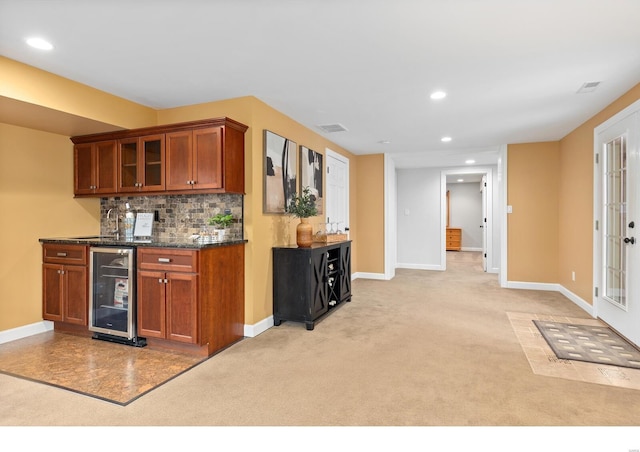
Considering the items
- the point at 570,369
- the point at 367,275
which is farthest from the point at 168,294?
the point at 367,275

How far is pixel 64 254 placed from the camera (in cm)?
353

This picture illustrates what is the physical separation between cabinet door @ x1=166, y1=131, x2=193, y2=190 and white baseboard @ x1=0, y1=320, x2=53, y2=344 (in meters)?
1.93

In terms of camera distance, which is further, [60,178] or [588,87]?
[60,178]

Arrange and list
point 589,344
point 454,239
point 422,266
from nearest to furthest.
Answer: point 589,344 → point 422,266 → point 454,239

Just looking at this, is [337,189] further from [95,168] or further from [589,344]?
[589,344]

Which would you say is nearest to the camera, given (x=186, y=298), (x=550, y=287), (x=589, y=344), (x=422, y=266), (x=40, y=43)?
(x=40, y=43)

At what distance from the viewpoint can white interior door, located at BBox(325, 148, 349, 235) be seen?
18.5ft

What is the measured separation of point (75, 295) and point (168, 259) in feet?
4.00

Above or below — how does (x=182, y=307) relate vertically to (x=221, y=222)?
below

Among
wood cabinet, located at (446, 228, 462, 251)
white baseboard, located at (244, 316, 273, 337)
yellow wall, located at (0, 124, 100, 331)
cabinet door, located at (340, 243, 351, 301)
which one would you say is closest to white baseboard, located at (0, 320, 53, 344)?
yellow wall, located at (0, 124, 100, 331)

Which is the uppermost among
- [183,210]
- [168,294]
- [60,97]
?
[60,97]

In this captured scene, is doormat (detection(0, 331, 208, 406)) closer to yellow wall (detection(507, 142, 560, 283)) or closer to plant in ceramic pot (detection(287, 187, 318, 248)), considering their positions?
plant in ceramic pot (detection(287, 187, 318, 248))
